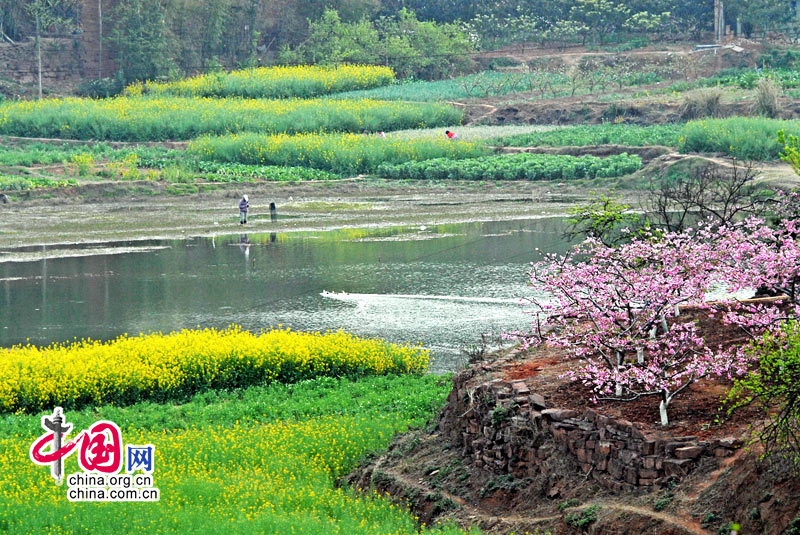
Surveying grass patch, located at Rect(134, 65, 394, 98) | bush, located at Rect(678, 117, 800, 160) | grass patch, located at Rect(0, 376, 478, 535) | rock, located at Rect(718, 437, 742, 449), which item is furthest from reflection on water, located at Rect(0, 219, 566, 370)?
grass patch, located at Rect(134, 65, 394, 98)

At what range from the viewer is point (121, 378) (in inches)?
704

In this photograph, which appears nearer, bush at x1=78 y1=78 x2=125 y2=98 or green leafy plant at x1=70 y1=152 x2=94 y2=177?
green leafy plant at x1=70 y1=152 x2=94 y2=177

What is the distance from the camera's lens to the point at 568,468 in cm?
1123

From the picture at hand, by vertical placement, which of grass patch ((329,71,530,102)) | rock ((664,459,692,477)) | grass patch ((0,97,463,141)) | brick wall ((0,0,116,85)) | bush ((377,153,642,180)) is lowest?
rock ((664,459,692,477))

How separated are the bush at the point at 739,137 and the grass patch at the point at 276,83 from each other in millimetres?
31478

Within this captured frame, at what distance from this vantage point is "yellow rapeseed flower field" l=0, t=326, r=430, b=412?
17.5m

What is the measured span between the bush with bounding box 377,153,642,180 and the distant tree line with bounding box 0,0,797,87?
106 ft

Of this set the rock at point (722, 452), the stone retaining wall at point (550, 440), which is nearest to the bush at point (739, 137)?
the stone retaining wall at point (550, 440)

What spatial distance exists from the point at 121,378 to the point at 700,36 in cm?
6960

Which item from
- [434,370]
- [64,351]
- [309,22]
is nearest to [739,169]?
[434,370]

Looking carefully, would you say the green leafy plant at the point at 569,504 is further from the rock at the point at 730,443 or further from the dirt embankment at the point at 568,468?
the rock at the point at 730,443

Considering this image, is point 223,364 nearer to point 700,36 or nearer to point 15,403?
point 15,403

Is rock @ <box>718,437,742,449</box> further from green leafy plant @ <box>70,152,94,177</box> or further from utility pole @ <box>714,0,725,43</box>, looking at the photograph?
utility pole @ <box>714,0,725,43</box>

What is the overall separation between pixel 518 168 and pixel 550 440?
3768 centimetres
